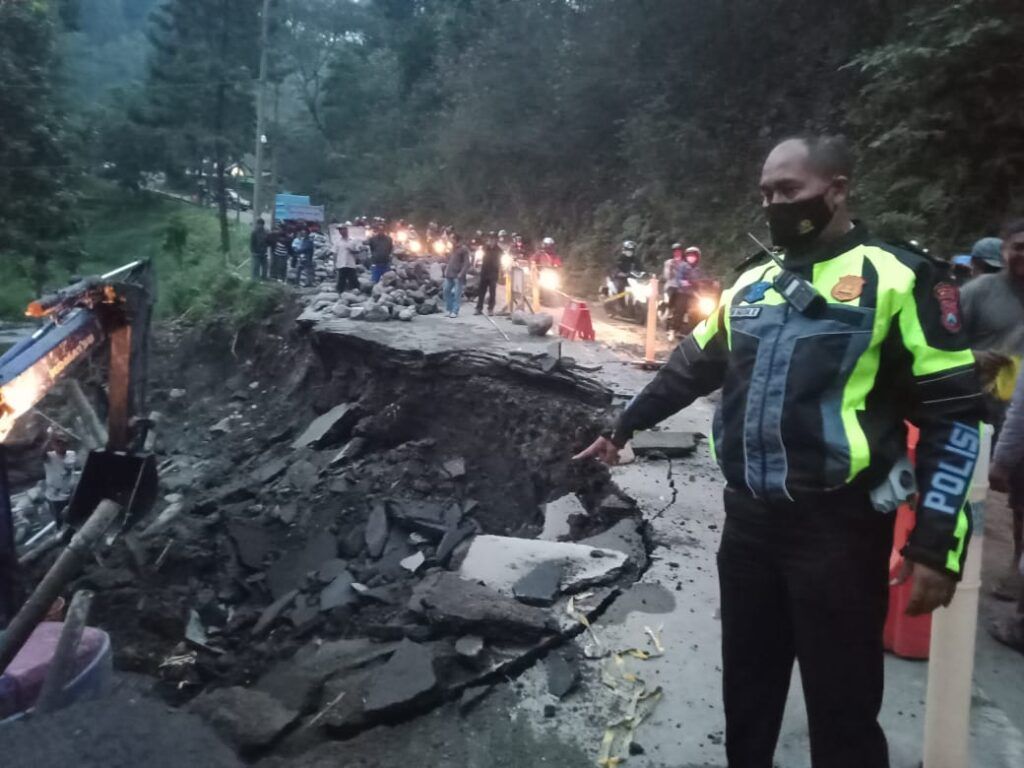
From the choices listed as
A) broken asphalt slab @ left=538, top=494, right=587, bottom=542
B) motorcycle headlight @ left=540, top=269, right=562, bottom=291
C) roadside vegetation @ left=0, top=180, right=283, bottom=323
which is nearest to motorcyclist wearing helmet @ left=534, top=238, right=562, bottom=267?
motorcycle headlight @ left=540, top=269, right=562, bottom=291

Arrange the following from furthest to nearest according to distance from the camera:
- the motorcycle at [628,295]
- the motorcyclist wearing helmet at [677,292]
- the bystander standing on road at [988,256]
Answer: the motorcycle at [628,295], the motorcyclist wearing helmet at [677,292], the bystander standing on road at [988,256]

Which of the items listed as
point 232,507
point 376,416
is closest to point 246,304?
point 376,416

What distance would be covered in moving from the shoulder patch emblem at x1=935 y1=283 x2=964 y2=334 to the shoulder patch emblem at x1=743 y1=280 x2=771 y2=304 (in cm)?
42

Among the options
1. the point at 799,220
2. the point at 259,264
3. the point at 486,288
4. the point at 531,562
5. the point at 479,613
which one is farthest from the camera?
the point at 259,264

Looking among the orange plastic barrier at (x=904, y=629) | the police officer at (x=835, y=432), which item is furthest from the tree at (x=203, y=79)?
the police officer at (x=835, y=432)

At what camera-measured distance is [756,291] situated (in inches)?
90.7

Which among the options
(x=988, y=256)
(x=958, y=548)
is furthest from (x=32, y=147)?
(x=958, y=548)

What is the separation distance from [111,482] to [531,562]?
105 inches

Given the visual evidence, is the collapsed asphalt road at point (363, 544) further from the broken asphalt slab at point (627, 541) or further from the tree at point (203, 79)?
the tree at point (203, 79)

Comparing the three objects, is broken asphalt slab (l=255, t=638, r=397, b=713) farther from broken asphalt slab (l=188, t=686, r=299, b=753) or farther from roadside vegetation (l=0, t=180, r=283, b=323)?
roadside vegetation (l=0, t=180, r=283, b=323)

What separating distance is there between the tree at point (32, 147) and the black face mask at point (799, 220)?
23683 millimetres

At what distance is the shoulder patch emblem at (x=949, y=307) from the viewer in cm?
204

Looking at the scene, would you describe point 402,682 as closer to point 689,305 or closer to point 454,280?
point 689,305

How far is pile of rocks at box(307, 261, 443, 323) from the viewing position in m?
13.6
